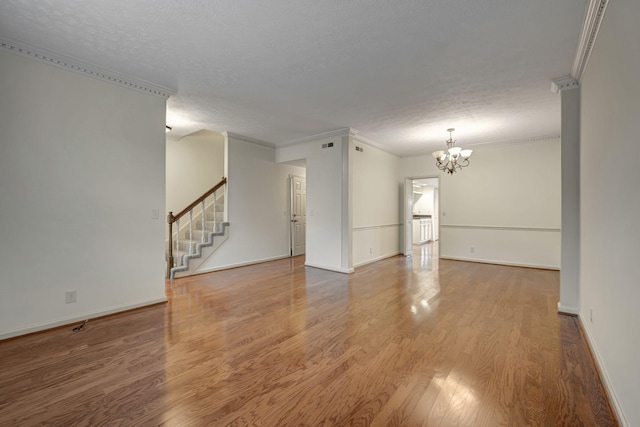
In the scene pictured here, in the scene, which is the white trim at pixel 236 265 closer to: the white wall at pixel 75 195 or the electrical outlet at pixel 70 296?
the white wall at pixel 75 195

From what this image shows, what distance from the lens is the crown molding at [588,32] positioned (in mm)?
2037

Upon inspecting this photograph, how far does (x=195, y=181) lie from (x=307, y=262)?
3210mm

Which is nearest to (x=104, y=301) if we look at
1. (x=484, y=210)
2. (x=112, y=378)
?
(x=112, y=378)

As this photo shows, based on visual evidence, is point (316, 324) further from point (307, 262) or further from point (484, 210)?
point (484, 210)

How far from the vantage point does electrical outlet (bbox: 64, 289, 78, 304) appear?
2.91 meters

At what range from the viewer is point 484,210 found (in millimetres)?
6414

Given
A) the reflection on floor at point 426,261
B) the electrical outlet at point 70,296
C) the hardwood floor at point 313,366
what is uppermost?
the electrical outlet at point 70,296

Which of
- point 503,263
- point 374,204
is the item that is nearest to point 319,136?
point 374,204

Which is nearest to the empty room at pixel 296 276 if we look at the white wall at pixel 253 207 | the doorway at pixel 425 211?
the white wall at pixel 253 207

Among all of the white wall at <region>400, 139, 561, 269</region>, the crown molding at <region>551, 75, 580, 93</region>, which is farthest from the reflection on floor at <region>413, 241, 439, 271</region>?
the crown molding at <region>551, 75, 580, 93</region>

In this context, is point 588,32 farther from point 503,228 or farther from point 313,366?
point 503,228

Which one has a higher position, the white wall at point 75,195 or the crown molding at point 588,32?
the crown molding at point 588,32

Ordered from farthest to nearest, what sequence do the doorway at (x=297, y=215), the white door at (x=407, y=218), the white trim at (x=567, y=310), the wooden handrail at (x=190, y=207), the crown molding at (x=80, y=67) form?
the white door at (x=407, y=218)
the doorway at (x=297, y=215)
the wooden handrail at (x=190, y=207)
the white trim at (x=567, y=310)
the crown molding at (x=80, y=67)

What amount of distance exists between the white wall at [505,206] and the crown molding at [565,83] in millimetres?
3030
